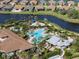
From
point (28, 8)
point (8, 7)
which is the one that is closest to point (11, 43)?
point (28, 8)

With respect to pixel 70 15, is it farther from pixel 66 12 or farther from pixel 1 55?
pixel 1 55

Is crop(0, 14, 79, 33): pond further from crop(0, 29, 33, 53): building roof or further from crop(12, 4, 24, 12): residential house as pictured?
crop(0, 29, 33, 53): building roof

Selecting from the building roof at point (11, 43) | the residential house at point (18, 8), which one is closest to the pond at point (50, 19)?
the residential house at point (18, 8)

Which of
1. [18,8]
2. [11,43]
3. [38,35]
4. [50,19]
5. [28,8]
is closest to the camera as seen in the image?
[11,43]

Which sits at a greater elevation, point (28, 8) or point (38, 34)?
point (38, 34)

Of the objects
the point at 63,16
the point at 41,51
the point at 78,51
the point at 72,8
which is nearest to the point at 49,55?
the point at 41,51

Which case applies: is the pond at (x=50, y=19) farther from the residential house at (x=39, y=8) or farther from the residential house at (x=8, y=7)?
the residential house at (x=39, y=8)

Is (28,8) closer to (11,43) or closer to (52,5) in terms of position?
(52,5)

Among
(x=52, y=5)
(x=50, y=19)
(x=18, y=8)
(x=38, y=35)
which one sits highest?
(x=38, y=35)
